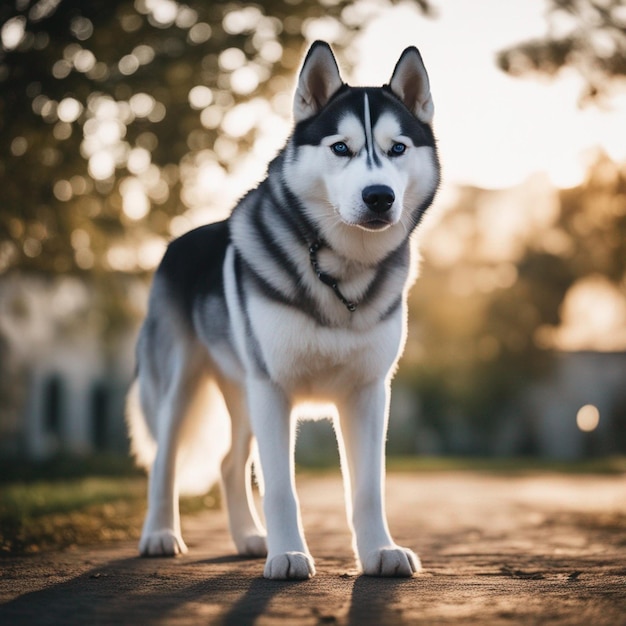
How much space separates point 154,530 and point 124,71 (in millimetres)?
5797

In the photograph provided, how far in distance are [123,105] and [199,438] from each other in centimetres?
551

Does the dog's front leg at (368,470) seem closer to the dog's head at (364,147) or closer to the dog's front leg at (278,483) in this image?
the dog's front leg at (278,483)

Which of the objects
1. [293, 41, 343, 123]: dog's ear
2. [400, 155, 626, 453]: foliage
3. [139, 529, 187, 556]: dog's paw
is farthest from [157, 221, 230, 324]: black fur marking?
[400, 155, 626, 453]: foliage

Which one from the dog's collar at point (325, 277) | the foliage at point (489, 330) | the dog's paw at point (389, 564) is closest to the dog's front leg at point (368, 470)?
the dog's paw at point (389, 564)

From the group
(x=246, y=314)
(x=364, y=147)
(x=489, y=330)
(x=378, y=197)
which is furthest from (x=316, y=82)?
(x=489, y=330)

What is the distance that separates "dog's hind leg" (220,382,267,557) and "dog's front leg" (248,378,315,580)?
83 cm

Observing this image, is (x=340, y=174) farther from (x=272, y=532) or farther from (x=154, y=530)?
(x=154, y=530)

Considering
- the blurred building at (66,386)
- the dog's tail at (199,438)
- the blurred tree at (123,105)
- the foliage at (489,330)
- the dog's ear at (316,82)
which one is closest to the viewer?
the dog's ear at (316,82)

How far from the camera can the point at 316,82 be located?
432 cm

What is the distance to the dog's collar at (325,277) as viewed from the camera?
4.14 m

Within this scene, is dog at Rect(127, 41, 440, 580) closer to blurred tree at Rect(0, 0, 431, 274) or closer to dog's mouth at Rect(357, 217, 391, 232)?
dog's mouth at Rect(357, 217, 391, 232)

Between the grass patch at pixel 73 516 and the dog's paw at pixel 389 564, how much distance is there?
1.89 m

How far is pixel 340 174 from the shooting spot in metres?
3.96

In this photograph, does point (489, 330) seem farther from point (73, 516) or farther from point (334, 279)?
point (334, 279)
